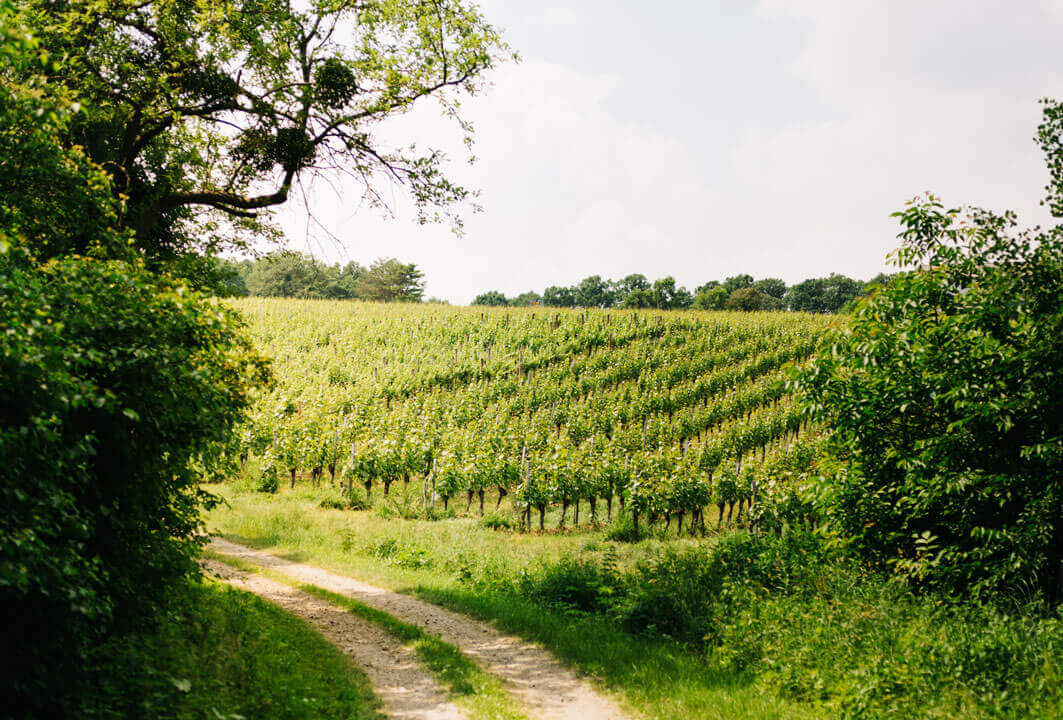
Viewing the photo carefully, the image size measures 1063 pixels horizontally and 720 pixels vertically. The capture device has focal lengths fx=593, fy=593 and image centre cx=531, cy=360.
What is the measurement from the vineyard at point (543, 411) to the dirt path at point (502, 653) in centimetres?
361

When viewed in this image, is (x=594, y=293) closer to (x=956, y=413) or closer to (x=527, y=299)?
(x=527, y=299)

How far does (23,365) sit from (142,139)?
815cm

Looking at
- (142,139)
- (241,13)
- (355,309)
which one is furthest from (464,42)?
(355,309)

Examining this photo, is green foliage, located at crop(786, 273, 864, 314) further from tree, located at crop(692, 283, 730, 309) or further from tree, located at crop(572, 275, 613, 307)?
tree, located at crop(572, 275, 613, 307)

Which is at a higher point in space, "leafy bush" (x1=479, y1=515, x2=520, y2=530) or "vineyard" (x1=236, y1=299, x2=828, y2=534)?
"vineyard" (x1=236, y1=299, x2=828, y2=534)

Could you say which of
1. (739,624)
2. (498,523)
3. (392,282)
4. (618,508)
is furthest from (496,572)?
(392,282)

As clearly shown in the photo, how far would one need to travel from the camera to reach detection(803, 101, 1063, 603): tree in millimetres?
7250

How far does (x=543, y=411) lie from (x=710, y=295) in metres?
80.5

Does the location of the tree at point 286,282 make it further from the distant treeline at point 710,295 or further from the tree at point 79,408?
the tree at point 79,408

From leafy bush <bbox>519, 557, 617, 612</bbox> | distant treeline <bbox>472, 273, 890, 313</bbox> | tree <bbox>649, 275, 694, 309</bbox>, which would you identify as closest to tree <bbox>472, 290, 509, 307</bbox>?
distant treeline <bbox>472, 273, 890, 313</bbox>

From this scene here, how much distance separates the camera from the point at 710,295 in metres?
98.7

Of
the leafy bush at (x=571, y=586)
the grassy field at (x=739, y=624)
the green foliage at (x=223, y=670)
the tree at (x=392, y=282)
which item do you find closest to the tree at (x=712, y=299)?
the tree at (x=392, y=282)

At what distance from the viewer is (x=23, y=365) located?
371 cm

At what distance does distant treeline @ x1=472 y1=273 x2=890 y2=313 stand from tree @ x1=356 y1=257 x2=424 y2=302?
10151mm
